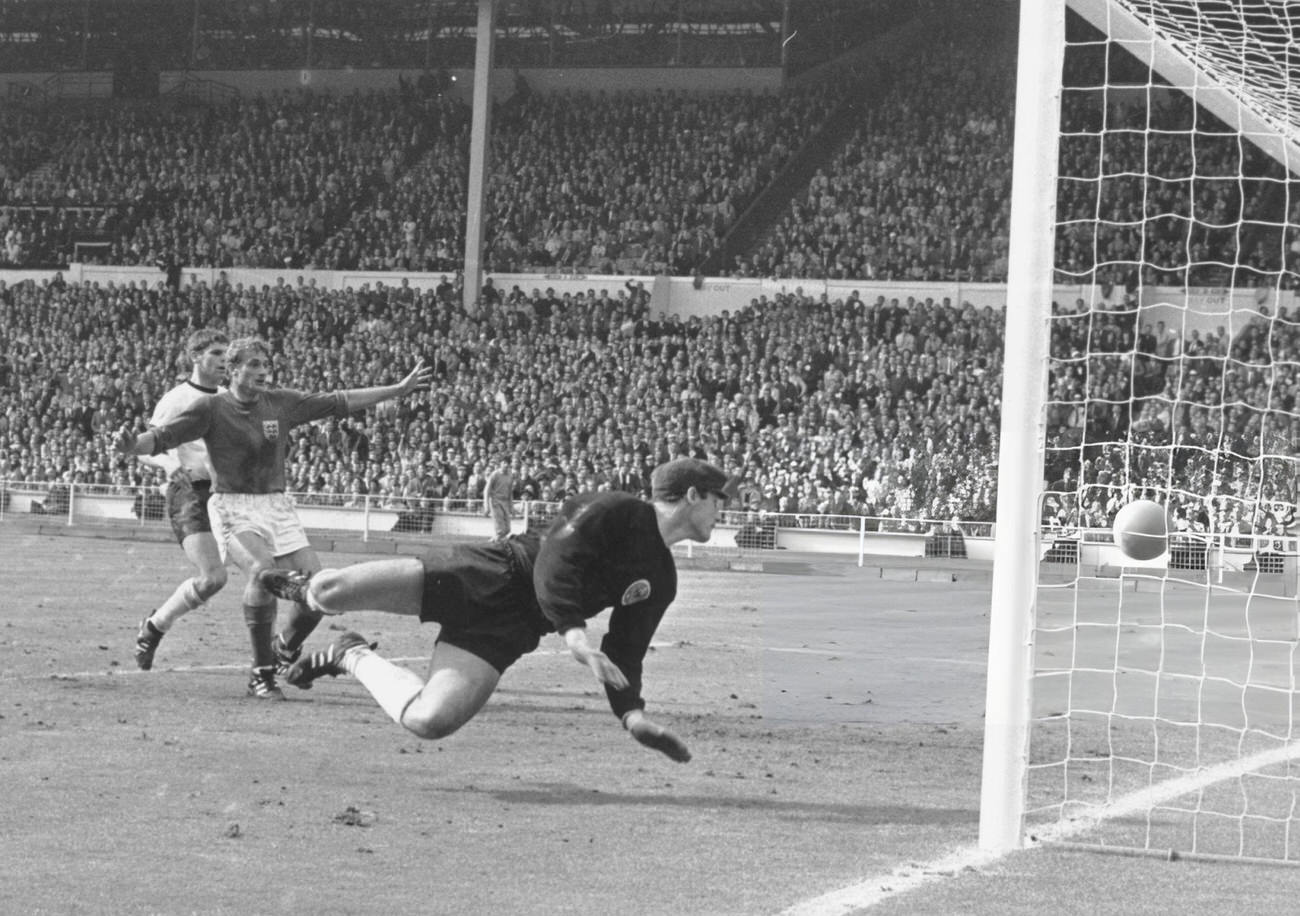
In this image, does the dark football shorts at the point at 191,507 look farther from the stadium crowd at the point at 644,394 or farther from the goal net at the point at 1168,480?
the stadium crowd at the point at 644,394

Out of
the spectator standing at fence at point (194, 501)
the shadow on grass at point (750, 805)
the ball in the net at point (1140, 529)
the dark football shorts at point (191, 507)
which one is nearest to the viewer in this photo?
the shadow on grass at point (750, 805)

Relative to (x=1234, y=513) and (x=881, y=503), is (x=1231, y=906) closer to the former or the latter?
(x=1234, y=513)

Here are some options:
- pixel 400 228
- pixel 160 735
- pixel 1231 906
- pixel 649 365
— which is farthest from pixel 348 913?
pixel 400 228

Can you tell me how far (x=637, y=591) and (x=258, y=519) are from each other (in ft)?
15.2

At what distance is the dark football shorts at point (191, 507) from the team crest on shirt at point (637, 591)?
18.2 feet

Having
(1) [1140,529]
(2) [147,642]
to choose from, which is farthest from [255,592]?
(1) [1140,529]

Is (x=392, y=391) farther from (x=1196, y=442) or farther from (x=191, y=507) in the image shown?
(x=1196, y=442)

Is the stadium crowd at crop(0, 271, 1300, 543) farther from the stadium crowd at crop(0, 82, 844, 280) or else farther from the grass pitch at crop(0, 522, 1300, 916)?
the grass pitch at crop(0, 522, 1300, 916)

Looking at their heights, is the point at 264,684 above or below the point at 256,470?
below

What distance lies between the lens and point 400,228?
42.3 meters

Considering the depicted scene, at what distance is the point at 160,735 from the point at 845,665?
6.45 m

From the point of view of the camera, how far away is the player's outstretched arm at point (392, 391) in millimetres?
9414

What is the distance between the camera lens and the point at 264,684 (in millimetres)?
10523

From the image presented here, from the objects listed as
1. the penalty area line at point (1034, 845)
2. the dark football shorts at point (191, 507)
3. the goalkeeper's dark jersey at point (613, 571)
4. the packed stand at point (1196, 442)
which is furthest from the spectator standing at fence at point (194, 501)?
the packed stand at point (1196, 442)
